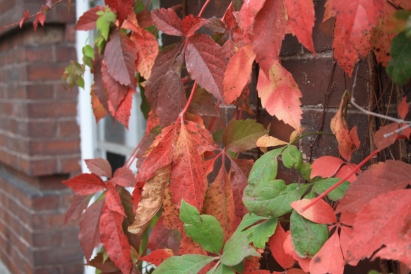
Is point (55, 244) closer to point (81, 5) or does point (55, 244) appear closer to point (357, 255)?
point (81, 5)

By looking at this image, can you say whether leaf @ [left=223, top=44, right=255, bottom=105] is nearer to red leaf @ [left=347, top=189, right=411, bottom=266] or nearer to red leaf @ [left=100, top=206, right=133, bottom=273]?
red leaf @ [left=347, top=189, right=411, bottom=266]

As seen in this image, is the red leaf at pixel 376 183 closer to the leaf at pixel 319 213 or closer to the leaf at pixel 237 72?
the leaf at pixel 319 213

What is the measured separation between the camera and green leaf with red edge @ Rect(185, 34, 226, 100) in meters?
0.98

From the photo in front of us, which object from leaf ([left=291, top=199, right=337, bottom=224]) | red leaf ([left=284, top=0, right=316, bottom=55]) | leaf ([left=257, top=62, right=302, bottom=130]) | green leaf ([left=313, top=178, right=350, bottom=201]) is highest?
red leaf ([left=284, top=0, right=316, bottom=55])

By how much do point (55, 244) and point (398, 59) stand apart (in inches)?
87.1

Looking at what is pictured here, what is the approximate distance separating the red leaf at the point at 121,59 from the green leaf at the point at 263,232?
0.56 meters

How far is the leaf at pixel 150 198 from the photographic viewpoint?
35.7 inches

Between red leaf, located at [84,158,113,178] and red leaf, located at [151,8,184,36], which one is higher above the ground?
red leaf, located at [151,8,184,36]

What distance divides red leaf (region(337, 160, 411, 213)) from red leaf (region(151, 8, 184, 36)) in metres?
0.54

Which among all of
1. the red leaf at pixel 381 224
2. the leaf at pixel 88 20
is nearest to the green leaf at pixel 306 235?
the red leaf at pixel 381 224

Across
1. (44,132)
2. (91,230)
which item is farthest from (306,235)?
(44,132)

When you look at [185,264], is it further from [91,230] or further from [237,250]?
[91,230]

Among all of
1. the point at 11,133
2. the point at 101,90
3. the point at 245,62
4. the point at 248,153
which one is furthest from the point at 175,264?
the point at 11,133

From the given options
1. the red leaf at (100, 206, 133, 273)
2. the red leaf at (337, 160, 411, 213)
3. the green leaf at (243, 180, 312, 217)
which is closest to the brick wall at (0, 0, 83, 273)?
the red leaf at (100, 206, 133, 273)
